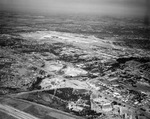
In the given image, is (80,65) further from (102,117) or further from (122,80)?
(102,117)

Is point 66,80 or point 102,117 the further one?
point 66,80

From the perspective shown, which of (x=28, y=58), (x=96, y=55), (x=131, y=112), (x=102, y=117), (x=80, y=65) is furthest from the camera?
(x=96, y=55)

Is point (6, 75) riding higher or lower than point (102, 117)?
higher

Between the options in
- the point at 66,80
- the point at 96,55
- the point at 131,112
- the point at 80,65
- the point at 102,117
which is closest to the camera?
the point at 102,117

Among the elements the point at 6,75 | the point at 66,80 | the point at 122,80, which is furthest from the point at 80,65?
the point at 6,75

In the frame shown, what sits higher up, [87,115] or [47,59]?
[47,59]

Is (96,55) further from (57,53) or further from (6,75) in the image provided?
(6,75)

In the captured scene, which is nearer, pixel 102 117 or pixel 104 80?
pixel 102 117

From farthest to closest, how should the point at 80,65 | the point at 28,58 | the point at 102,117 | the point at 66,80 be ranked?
the point at 28,58
the point at 80,65
the point at 66,80
the point at 102,117

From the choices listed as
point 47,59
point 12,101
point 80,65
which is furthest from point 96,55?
point 12,101
